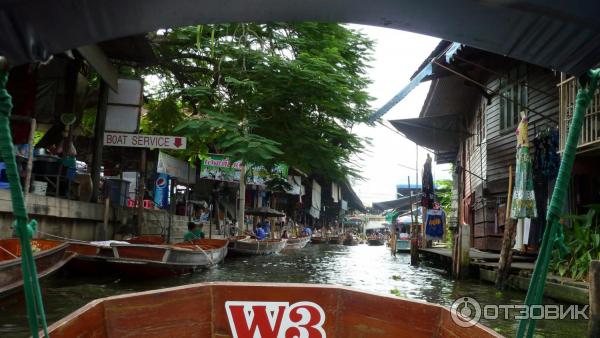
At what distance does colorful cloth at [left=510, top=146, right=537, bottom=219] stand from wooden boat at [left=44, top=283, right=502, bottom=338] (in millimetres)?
6482

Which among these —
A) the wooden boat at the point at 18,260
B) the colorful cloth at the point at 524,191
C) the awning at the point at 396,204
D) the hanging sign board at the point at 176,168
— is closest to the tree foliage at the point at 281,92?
the wooden boat at the point at 18,260

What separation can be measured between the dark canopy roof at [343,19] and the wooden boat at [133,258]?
9359mm

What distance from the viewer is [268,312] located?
3.39m

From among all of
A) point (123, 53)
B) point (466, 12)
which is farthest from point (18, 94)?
point (466, 12)

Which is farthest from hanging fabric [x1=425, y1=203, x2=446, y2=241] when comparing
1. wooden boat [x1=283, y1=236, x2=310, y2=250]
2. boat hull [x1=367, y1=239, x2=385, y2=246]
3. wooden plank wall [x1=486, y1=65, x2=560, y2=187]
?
boat hull [x1=367, y1=239, x2=385, y2=246]

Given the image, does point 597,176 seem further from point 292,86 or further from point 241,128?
point 241,128

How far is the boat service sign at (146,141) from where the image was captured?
11.4 meters

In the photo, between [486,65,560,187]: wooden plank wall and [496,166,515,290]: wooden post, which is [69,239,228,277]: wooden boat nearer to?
[496,166,515,290]: wooden post

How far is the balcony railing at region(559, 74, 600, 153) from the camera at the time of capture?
27.1ft

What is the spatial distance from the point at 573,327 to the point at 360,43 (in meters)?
7.57

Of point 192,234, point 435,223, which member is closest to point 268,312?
point 192,234

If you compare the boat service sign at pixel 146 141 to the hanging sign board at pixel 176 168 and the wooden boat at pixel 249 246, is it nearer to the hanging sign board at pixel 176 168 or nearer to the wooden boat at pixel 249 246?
the hanging sign board at pixel 176 168

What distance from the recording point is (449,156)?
22.7 meters

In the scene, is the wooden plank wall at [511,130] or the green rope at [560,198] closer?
the green rope at [560,198]
